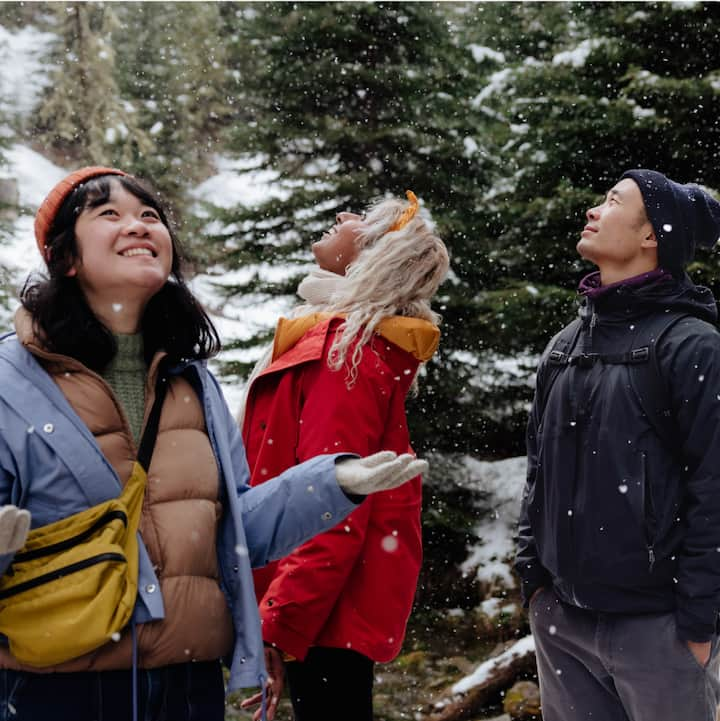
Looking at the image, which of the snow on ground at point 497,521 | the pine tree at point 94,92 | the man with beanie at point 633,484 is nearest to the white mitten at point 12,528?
the man with beanie at point 633,484

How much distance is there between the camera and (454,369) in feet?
27.9

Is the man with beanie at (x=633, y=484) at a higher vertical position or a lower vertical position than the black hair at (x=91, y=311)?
lower

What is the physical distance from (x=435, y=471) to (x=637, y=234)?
585 cm

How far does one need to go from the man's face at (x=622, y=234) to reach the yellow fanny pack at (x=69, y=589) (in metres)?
2.04

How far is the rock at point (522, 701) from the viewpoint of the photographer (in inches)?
236

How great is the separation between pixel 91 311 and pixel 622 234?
6.52 feet

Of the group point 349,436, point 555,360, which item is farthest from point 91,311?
point 555,360

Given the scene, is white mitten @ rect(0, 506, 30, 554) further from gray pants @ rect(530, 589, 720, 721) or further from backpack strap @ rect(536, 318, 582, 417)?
backpack strap @ rect(536, 318, 582, 417)

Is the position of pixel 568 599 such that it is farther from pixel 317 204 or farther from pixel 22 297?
pixel 317 204

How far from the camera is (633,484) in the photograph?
8.50 feet

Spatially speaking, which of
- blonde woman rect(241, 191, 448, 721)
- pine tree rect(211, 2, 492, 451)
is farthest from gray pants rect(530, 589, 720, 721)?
pine tree rect(211, 2, 492, 451)

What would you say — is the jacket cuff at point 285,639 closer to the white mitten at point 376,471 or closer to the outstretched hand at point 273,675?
the outstretched hand at point 273,675

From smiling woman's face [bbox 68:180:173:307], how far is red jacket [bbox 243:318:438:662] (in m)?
0.82

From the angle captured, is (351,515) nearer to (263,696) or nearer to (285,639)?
(285,639)
